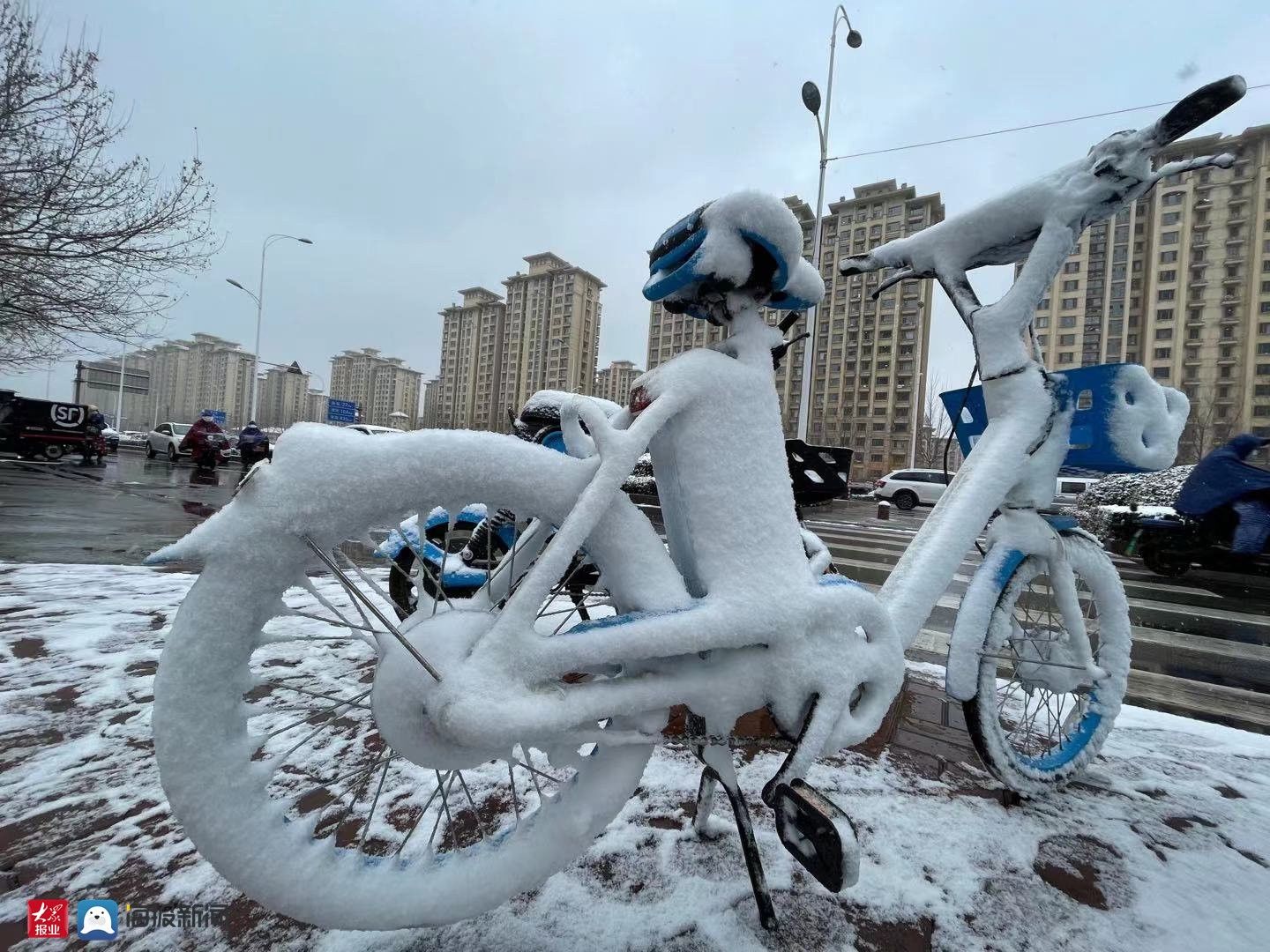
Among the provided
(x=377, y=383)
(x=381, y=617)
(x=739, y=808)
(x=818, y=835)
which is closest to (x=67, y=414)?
(x=381, y=617)

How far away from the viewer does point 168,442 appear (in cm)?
2383

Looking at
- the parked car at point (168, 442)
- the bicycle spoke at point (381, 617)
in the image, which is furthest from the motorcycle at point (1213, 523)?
the parked car at point (168, 442)

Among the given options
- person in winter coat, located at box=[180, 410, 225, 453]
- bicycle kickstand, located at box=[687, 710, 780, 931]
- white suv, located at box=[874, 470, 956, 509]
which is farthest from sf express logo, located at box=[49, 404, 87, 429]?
white suv, located at box=[874, 470, 956, 509]

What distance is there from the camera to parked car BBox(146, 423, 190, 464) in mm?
23047

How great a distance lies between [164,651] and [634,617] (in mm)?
864

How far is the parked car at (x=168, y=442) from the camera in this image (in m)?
23.0

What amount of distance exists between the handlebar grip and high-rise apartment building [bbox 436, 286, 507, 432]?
5520 centimetres

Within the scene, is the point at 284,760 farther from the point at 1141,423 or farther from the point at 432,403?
the point at 432,403

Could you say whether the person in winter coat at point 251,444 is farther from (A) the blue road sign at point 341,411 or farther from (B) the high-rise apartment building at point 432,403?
(B) the high-rise apartment building at point 432,403

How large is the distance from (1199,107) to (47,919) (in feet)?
12.8

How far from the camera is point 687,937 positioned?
151cm

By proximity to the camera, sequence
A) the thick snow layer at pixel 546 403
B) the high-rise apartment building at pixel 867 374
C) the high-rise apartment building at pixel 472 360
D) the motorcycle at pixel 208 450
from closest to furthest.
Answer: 1. the thick snow layer at pixel 546 403
2. the motorcycle at pixel 208 450
3. the high-rise apartment building at pixel 867 374
4. the high-rise apartment building at pixel 472 360

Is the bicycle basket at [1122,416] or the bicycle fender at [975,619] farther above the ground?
the bicycle basket at [1122,416]

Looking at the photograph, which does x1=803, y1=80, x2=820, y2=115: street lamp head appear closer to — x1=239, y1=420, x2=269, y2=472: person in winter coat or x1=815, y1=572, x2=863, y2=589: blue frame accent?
x1=815, y1=572, x2=863, y2=589: blue frame accent
